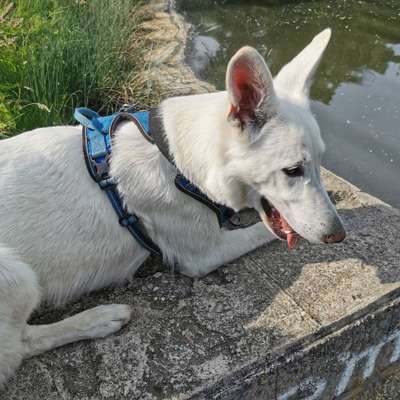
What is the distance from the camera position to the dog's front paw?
2.28 metres

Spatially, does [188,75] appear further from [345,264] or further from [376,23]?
[376,23]

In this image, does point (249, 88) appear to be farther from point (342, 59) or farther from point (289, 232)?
point (342, 59)

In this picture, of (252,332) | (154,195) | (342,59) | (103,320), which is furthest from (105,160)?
(342,59)

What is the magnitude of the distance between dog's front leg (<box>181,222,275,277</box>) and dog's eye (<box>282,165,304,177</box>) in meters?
0.56

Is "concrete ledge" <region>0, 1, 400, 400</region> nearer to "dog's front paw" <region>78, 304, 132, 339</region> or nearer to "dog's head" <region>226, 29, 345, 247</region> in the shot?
"dog's front paw" <region>78, 304, 132, 339</region>

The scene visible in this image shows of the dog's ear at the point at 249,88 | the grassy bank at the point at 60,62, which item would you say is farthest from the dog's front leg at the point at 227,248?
the grassy bank at the point at 60,62

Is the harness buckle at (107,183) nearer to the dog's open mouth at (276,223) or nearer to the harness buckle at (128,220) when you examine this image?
the harness buckle at (128,220)

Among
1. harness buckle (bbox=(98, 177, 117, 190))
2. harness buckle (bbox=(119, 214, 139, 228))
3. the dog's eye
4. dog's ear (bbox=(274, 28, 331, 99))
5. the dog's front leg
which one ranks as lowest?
the dog's front leg

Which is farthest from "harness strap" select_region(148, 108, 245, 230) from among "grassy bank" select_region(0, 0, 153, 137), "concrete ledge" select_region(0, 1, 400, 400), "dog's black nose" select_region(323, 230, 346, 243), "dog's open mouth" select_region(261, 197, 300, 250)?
"grassy bank" select_region(0, 0, 153, 137)

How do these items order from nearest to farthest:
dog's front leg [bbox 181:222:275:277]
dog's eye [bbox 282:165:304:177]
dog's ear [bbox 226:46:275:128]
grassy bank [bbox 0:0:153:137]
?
dog's ear [bbox 226:46:275:128]
dog's eye [bbox 282:165:304:177]
dog's front leg [bbox 181:222:275:277]
grassy bank [bbox 0:0:153:137]

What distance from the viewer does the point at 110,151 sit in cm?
247

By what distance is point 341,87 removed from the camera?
5.54 metres

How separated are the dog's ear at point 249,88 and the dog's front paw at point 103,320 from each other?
3.17 feet

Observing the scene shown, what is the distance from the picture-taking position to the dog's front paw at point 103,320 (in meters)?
2.28
